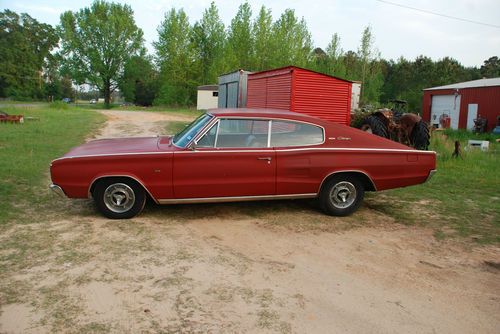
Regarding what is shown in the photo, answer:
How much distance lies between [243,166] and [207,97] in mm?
49854

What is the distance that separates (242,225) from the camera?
5426 millimetres

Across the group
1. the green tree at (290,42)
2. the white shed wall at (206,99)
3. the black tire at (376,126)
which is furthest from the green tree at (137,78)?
the black tire at (376,126)

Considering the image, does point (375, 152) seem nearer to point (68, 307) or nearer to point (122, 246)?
point (122, 246)

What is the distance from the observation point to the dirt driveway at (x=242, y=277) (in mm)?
3180

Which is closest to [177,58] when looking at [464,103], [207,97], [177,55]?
[177,55]

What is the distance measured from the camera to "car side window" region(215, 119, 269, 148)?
18.3 ft

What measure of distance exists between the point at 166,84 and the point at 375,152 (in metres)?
56.9

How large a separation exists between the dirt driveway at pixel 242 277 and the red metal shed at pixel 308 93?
7117 millimetres

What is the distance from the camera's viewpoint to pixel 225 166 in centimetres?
540

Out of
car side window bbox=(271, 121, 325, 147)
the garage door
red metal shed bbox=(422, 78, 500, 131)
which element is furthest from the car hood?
the garage door

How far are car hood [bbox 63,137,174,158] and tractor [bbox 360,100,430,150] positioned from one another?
7369mm

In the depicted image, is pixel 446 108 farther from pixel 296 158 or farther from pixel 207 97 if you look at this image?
pixel 207 97

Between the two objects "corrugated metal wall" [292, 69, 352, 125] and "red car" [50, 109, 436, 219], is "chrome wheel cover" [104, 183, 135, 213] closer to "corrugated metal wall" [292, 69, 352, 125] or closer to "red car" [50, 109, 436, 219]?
"red car" [50, 109, 436, 219]

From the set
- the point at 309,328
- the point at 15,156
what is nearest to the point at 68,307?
the point at 309,328
